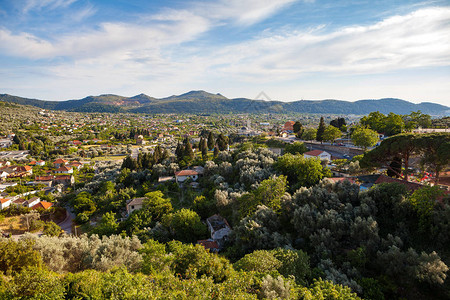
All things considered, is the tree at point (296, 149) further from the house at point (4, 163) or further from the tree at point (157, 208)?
the house at point (4, 163)

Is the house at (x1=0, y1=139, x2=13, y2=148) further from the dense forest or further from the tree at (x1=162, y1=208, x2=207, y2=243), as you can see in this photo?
the tree at (x1=162, y1=208, x2=207, y2=243)

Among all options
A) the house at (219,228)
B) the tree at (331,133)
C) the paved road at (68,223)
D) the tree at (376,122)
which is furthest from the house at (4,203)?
the tree at (376,122)

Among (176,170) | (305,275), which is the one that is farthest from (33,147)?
(305,275)

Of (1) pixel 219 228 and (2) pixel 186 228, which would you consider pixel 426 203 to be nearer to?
(1) pixel 219 228

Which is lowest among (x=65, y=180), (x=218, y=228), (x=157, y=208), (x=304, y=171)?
(x=65, y=180)

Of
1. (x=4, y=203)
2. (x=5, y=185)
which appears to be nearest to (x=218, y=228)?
(x=4, y=203)

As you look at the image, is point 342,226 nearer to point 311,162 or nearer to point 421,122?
point 311,162

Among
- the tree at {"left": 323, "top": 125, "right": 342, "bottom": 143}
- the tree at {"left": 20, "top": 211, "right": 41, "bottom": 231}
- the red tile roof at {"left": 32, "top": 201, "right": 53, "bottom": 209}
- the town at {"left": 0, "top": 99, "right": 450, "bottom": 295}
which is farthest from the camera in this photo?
the tree at {"left": 323, "top": 125, "right": 342, "bottom": 143}

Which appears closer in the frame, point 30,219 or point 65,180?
point 30,219

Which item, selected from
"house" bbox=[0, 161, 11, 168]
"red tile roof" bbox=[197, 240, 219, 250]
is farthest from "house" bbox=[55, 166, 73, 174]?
"red tile roof" bbox=[197, 240, 219, 250]
